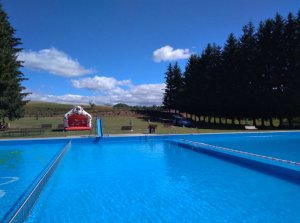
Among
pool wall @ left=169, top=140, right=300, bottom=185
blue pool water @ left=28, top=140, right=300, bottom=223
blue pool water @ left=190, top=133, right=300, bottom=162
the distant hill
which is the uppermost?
the distant hill

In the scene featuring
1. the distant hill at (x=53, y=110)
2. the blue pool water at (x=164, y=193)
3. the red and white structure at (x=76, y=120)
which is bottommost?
the blue pool water at (x=164, y=193)

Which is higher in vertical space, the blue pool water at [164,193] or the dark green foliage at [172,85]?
the dark green foliage at [172,85]

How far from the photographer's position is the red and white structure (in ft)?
93.5

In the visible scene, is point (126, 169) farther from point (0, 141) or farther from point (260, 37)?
point (260, 37)

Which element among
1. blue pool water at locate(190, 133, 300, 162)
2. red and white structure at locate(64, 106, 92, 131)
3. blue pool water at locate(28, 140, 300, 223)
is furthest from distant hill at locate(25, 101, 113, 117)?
blue pool water at locate(28, 140, 300, 223)

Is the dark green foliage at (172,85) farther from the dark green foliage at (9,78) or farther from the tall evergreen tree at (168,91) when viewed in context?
the dark green foliage at (9,78)

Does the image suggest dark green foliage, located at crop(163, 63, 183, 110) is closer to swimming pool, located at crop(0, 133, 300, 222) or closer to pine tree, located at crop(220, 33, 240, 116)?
pine tree, located at crop(220, 33, 240, 116)

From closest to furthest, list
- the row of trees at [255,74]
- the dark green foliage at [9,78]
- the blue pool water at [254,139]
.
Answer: the blue pool water at [254,139], the dark green foliage at [9,78], the row of trees at [255,74]

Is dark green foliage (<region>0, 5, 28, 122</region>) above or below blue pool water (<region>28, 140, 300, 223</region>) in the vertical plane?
above

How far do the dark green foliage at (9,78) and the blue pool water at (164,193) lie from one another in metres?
15.8

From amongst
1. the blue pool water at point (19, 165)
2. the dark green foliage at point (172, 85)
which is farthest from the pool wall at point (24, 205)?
the dark green foliage at point (172, 85)

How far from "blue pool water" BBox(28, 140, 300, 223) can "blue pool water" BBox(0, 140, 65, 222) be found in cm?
78

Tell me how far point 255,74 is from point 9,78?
2440 centimetres

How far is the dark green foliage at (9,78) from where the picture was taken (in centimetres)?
2677
